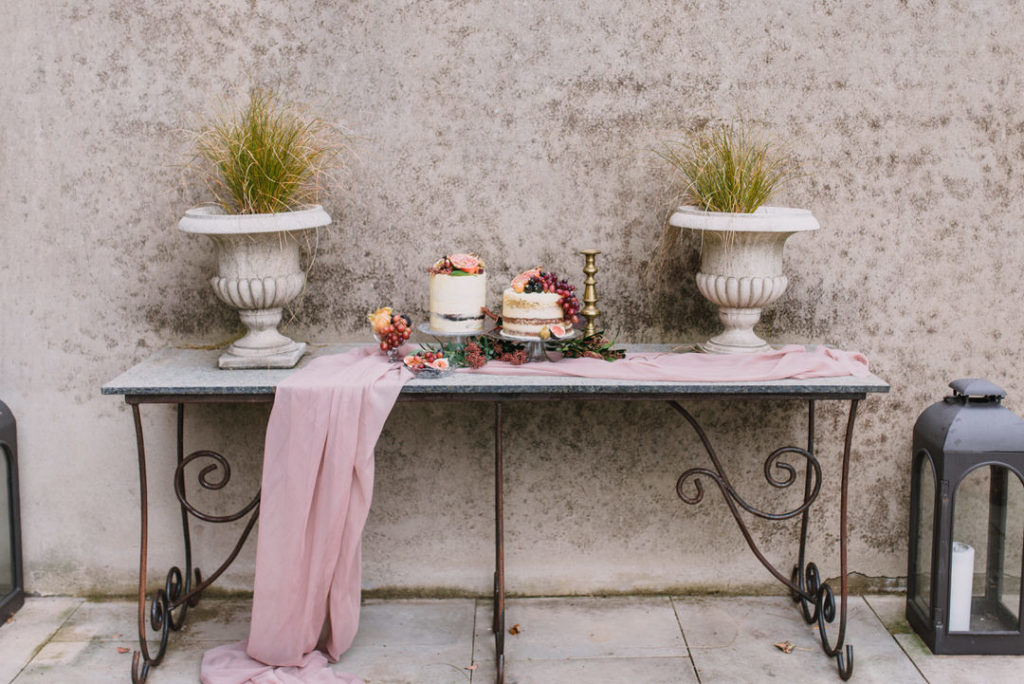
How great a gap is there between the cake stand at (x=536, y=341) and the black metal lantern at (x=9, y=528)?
1665 mm

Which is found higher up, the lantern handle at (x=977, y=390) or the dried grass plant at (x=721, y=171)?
the dried grass plant at (x=721, y=171)

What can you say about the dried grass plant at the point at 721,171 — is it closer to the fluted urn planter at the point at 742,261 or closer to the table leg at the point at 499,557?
the fluted urn planter at the point at 742,261

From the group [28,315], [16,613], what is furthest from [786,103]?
[16,613]

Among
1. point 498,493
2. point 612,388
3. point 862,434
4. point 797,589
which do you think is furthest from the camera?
point 862,434

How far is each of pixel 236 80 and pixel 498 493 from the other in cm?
153

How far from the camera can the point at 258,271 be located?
9.11 feet

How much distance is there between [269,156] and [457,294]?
0.68m

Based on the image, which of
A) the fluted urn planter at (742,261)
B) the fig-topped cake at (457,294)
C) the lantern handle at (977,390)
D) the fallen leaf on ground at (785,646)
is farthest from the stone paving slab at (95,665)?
the lantern handle at (977,390)

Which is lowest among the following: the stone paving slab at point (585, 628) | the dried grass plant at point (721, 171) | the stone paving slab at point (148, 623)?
the stone paving slab at point (148, 623)

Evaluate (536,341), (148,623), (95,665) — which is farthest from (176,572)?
(536,341)

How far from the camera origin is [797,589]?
301cm

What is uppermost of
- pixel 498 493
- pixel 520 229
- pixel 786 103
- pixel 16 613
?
pixel 786 103

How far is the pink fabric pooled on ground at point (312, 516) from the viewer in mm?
2637

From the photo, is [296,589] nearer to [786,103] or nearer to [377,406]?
[377,406]
